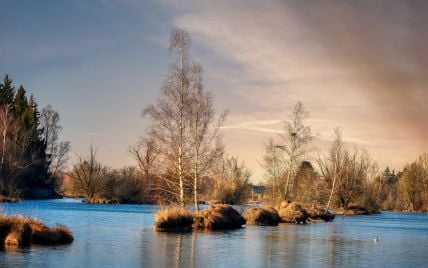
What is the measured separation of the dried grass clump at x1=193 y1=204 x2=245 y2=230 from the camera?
136ft

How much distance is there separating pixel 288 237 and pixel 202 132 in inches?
521

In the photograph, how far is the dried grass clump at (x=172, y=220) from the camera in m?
38.8

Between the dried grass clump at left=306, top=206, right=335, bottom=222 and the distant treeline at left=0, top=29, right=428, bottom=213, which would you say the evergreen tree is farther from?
the dried grass clump at left=306, top=206, right=335, bottom=222

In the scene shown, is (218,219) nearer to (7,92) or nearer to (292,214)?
(292,214)

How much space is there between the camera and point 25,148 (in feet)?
300

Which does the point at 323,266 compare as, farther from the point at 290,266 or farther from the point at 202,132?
the point at 202,132

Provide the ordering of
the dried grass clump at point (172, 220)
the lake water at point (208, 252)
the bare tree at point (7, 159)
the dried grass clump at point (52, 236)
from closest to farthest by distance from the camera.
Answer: the lake water at point (208, 252)
the dried grass clump at point (52, 236)
the dried grass clump at point (172, 220)
the bare tree at point (7, 159)

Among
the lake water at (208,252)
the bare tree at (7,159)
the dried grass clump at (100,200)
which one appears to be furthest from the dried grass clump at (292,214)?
the dried grass clump at (100,200)

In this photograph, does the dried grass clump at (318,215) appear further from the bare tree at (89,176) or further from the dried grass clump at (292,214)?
the bare tree at (89,176)

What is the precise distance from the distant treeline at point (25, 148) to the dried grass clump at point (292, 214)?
41122 millimetres

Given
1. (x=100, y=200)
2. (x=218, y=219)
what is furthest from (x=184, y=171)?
(x=100, y=200)

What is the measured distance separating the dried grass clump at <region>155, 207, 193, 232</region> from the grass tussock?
11.5 m

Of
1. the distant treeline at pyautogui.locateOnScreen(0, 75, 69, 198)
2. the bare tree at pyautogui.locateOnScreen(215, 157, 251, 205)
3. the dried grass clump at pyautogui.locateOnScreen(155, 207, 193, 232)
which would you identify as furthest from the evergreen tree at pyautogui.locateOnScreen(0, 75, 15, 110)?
the dried grass clump at pyautogui.locateOnScreen(155, 207, 193, 232)

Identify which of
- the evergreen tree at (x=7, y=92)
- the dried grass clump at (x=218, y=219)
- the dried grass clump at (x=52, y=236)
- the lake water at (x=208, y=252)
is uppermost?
the evergreen tree at (x=7, y=92)
